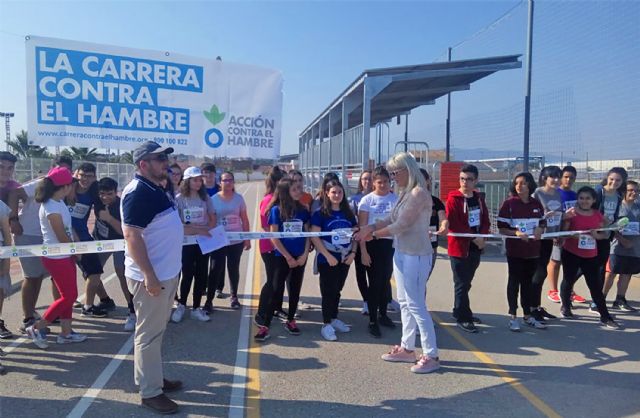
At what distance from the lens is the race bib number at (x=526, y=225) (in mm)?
5362

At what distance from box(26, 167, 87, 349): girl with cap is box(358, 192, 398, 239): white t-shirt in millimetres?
3203

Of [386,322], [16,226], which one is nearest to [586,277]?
[386,322]

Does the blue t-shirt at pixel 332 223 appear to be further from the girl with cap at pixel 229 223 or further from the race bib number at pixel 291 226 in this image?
the girl with cap at pixel 229 223

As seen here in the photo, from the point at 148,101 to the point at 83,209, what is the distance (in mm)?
→ 1611

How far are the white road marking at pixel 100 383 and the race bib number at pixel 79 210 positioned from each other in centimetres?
178

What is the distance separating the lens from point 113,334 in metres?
5.09

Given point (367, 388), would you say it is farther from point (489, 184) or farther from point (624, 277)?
point (489, 184)

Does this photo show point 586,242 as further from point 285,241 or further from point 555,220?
point 285,241

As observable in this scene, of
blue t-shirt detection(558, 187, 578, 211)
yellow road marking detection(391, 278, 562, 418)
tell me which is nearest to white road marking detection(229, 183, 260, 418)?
yellow road marking detection(391, 278, 562, 418)

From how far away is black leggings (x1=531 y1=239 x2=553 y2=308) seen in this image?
562 centimetres

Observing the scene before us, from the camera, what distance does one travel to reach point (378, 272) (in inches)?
208

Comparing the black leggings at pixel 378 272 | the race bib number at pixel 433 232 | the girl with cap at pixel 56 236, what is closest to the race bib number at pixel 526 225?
the race bib number at pixel 433 232

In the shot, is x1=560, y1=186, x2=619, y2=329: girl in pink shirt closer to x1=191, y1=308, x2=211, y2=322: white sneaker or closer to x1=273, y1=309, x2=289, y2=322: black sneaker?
x1=273, y1=309, x2=289, y2=322: black sneaker

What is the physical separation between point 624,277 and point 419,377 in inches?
163
